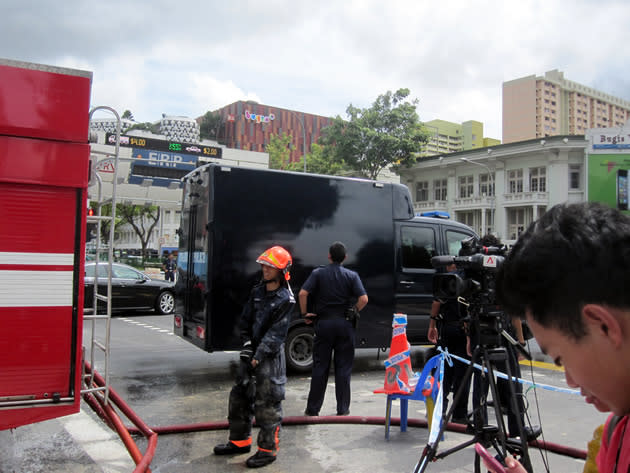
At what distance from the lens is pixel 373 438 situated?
5125 mm

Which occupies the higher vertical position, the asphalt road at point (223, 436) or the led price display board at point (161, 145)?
the led price display board at point (161, 145)

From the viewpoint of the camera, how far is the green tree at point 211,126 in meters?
100

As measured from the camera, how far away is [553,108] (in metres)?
112

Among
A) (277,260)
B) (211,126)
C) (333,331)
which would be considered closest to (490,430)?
(277,260)

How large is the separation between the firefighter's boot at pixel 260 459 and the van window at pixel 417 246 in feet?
15.4

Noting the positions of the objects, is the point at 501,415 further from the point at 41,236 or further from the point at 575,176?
the point at 575,176

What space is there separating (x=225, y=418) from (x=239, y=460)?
1.38 m

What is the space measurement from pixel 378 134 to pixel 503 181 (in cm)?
1121

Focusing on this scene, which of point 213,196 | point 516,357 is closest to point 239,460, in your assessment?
point 516,357

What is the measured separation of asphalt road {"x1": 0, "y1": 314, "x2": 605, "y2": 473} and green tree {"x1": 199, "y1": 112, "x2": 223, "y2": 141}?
314ft

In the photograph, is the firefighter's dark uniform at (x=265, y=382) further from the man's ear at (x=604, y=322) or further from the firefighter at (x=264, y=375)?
the man's ear at (x=604, y=322)

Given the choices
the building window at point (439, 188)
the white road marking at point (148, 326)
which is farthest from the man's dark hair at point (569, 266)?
the building window at point (439, 188)

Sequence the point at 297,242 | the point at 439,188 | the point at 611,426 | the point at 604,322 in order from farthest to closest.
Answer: the point at 439,188
the point at 297,242
the point at 611,426
the point at 604,322

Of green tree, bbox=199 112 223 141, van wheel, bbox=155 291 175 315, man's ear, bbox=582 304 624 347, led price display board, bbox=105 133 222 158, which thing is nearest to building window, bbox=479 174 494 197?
led price display board, bbox=105 133 222 158
